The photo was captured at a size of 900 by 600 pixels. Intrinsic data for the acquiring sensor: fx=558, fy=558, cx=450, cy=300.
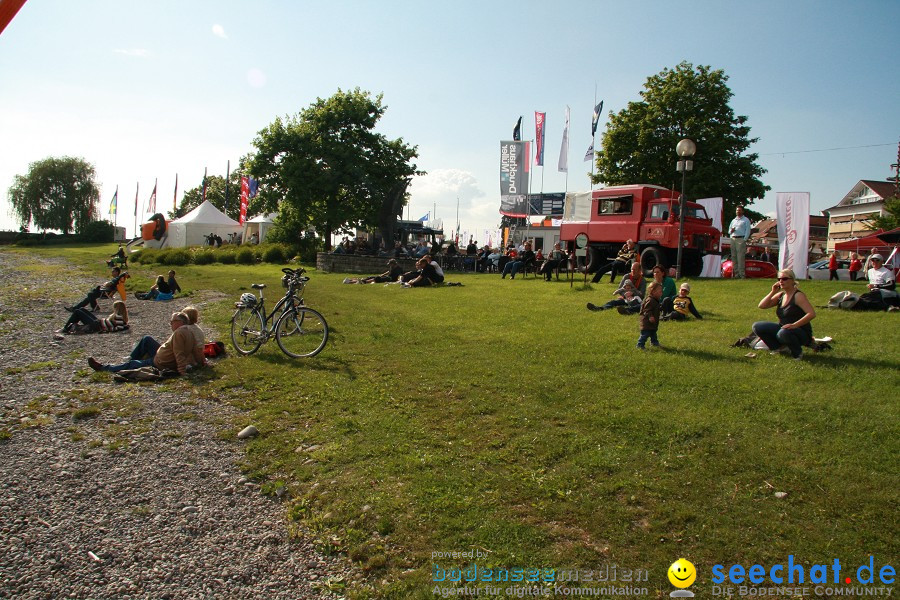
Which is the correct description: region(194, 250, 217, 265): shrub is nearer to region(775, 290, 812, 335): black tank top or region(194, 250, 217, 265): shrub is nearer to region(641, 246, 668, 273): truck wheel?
region(641, 246, 668, 273): truck wheel

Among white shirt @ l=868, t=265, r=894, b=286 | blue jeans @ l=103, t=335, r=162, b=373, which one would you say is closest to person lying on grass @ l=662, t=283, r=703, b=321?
white shirt @ l=868, t=265, r=894, b=286

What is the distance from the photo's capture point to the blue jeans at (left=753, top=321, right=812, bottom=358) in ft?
25.0

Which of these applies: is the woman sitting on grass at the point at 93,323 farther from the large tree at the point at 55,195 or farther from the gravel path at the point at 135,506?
the large tree at the point at 55,195

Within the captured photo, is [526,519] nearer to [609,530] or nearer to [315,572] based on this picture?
[609,530]

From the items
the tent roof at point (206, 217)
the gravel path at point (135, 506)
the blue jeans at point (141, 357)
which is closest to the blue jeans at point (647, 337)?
the gravel path at point (135, 506)

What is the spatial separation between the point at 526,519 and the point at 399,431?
202 centimetres

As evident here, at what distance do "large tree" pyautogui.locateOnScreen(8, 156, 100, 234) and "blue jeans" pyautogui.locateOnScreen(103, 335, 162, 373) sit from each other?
74987mm

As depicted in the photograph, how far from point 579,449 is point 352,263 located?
25.5m

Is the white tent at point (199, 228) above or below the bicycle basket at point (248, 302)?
above

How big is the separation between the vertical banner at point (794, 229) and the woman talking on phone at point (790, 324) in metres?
10.5

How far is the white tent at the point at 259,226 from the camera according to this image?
46250 millimetres

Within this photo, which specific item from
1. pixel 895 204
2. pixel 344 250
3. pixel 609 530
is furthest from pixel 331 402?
pixel 895 204

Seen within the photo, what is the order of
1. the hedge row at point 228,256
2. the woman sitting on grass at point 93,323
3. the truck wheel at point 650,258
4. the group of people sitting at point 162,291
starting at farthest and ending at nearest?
the hedge row at point 228,256 < the truck wheel at point 650,258 < the group of people sitting at point 162,291 < the woman sitting on grass at point 93,323

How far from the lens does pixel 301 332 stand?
9.64 metres
